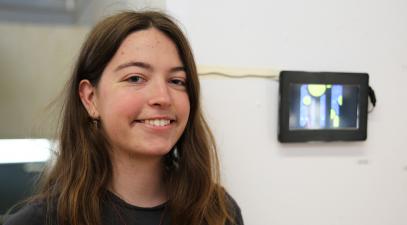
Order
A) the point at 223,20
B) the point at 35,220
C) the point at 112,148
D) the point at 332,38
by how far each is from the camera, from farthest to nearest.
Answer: the point at 332,38 → the point at 223,20 → the point at 112,148 → the point at 35,220

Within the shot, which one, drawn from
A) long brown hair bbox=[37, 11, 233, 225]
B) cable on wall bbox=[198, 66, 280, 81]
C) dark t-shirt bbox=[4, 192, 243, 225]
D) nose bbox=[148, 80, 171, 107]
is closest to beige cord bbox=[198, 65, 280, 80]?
cable on wall bbox=[198, 66, 280, 81]

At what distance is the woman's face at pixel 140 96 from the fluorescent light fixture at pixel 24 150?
378mm

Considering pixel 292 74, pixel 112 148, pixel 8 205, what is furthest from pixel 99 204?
pixel 292 74

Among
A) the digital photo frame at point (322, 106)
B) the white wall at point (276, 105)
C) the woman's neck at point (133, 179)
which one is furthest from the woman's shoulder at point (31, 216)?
the digital photo frame at point (322, 106)

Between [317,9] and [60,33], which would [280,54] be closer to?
[317,9]

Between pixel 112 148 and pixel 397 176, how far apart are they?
100cm

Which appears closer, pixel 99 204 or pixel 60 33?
pixel 99 204

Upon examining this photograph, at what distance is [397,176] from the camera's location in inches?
50.9

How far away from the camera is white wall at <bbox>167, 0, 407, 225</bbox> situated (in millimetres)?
1112

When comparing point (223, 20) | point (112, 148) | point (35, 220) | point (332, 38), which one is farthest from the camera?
point (332, 38)

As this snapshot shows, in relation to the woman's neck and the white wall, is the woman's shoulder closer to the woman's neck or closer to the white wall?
the woman's neck

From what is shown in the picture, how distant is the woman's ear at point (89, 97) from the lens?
876 mm

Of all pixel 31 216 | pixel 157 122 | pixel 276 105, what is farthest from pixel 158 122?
pixel 276 105

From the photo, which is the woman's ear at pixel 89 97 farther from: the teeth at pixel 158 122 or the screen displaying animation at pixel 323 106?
the screen displaying animation at pixel 323 106
